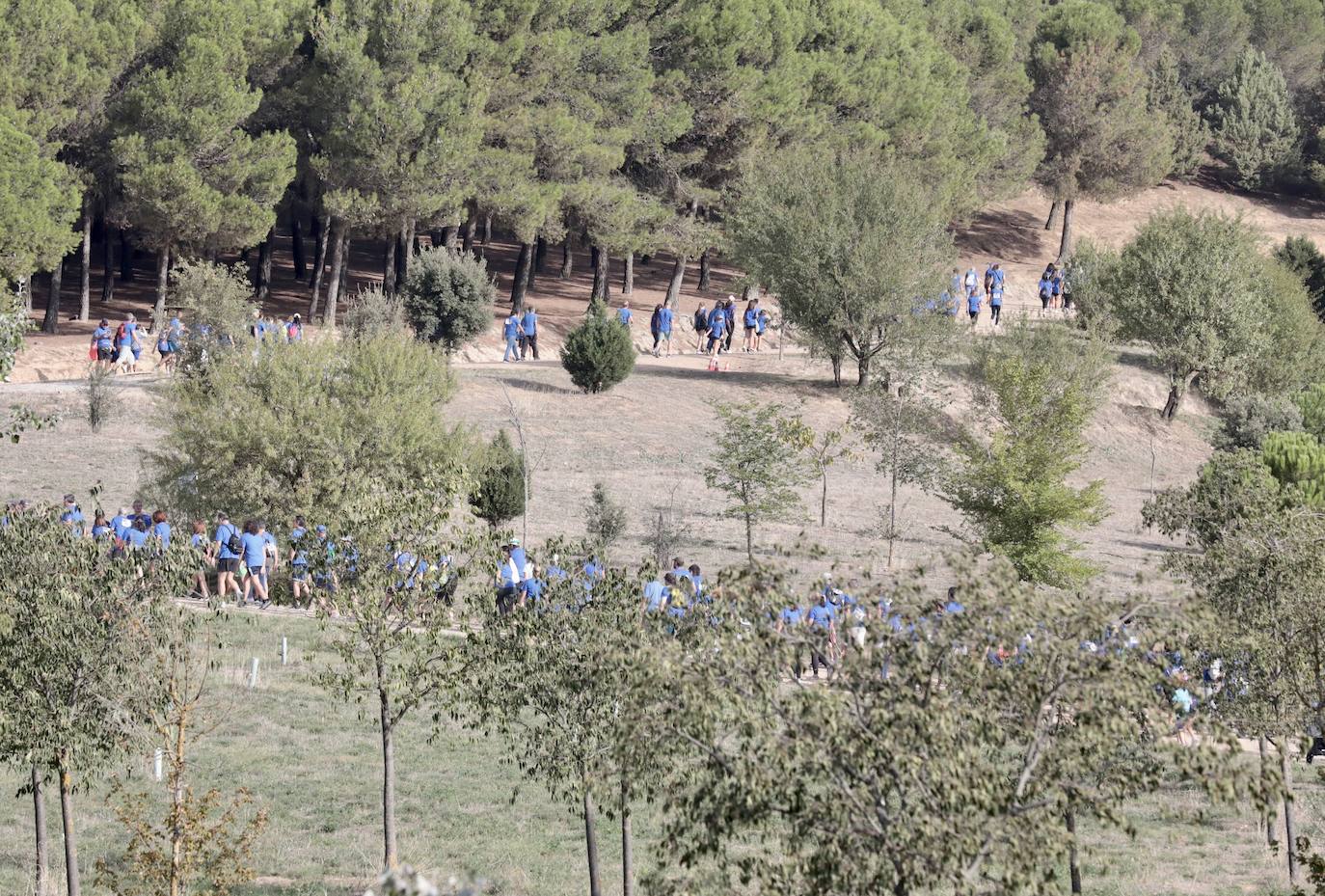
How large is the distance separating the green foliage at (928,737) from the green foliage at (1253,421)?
35.5 m

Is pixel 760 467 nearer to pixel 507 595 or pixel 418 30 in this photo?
pixel 507 595

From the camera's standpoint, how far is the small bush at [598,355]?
40969mm

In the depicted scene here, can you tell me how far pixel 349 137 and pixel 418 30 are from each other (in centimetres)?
345

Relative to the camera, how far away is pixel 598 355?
40875 millimetres

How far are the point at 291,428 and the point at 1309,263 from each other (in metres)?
47.5

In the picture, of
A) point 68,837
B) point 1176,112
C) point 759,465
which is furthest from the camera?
point 1176,112

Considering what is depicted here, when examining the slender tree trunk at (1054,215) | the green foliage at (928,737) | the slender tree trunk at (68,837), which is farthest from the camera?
the slender tree trunk at (1054,215)

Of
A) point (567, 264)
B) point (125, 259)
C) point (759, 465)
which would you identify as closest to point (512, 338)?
point (759, 465)

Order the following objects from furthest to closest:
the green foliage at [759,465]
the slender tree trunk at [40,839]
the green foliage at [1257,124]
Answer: the green foliage at [1257,124] < the green foliage at [759,465] < the slender tree trunk at [40,839]

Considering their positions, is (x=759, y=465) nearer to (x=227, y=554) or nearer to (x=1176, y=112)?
(x=227, y=554)

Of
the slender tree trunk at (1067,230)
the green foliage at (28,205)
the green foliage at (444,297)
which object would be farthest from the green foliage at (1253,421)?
the green foliage at (28,205)

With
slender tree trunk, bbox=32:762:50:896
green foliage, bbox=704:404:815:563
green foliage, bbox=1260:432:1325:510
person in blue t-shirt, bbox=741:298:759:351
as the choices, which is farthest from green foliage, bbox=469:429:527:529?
person in blue t-shirt, bbox=741:298:759:351

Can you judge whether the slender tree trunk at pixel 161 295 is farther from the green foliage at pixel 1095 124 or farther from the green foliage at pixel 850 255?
the green foliage at pixel 1095 124

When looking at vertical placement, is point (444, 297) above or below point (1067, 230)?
below
